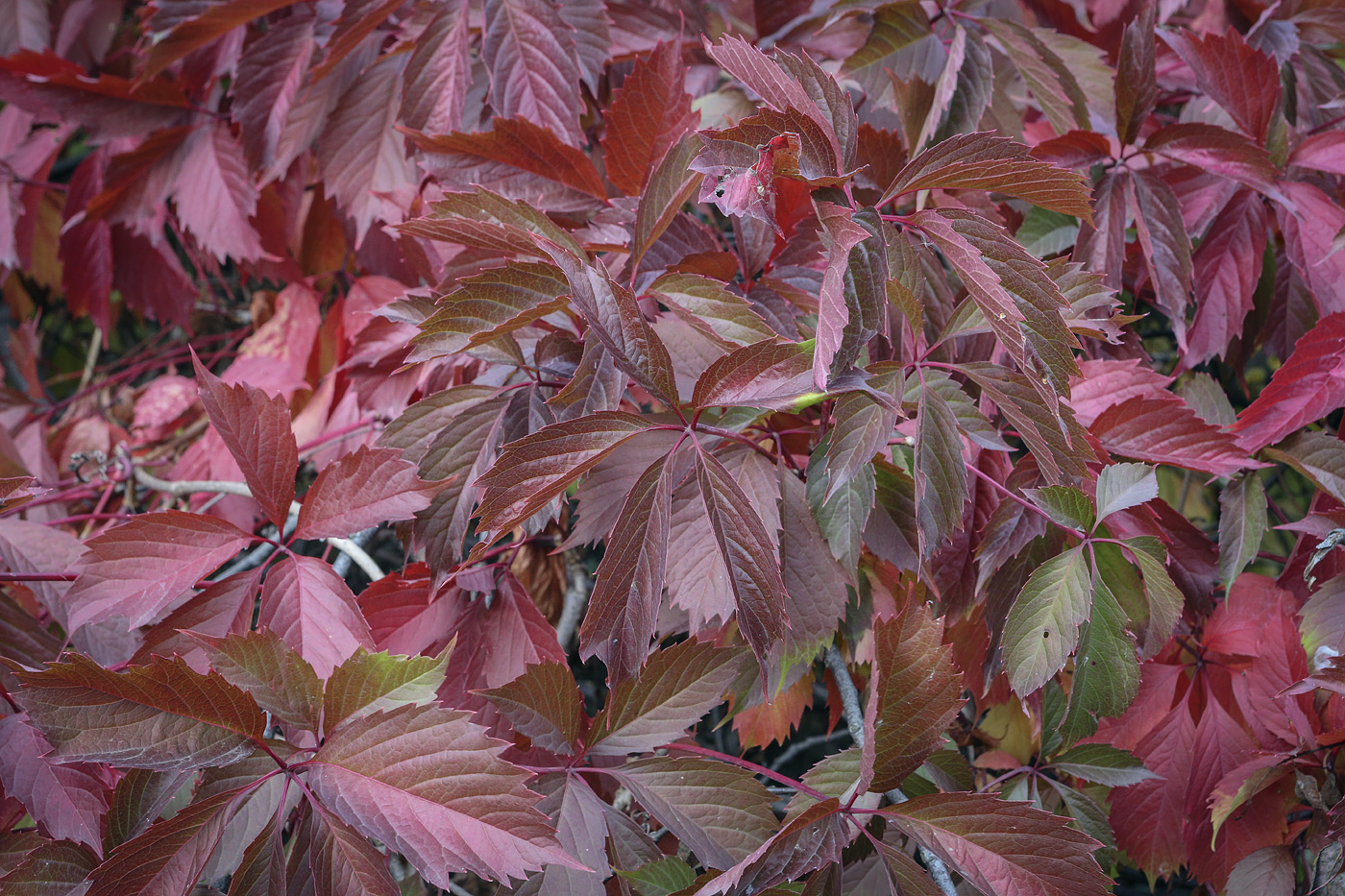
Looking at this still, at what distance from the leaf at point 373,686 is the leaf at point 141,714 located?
4cm

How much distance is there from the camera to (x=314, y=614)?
2.05 feet

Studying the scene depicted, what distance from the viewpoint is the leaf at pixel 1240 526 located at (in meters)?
0.72

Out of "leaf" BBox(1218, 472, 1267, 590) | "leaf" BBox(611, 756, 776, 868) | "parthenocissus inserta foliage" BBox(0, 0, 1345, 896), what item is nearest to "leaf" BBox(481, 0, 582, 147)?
"parthenocissus inserta foliage" BBox(0, 0, 1345, 896)

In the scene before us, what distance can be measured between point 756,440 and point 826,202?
21cm

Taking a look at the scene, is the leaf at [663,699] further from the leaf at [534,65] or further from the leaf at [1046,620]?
the leaf at [534,65]

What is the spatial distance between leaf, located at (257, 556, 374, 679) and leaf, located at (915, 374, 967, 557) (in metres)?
0.41

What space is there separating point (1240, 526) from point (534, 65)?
81 cm

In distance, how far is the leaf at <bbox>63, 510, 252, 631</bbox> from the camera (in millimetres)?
614

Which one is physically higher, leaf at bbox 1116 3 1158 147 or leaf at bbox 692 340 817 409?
leaf at bbox 1116 3 1158 147

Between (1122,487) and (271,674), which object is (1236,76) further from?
(271,674)

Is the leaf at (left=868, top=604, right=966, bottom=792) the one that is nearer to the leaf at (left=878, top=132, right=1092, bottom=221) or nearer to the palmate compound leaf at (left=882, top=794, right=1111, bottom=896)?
the palmate compound leaf at (left=882, top=794, right=1111, bottom=896)

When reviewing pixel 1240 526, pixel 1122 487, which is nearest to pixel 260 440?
pixel 1122 487

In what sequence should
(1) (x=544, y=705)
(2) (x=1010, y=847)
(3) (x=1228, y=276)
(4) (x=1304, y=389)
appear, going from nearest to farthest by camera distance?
(2) (x=1010, y=847)
(1) (x=544, y=705)
(4) (x=1304, y=389)
(3) (x=1228, y=276)

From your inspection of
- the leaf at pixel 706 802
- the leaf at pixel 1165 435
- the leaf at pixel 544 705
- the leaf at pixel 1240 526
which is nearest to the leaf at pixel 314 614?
the leaf at pixel 544 705
